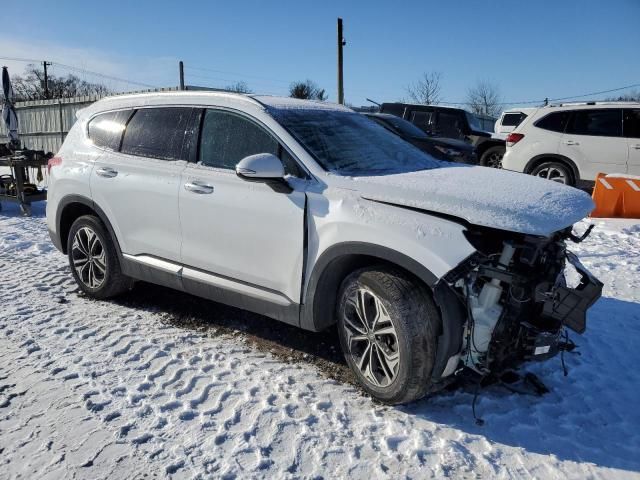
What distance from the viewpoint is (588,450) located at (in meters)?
2.86

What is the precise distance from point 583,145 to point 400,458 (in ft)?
30.1

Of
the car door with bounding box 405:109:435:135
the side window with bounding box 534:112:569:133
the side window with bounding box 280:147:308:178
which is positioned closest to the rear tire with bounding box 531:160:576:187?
the side window with bounding box 534:112:569:133

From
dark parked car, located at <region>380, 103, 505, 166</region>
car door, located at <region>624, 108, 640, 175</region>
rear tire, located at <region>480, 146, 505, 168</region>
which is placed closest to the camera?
car door, located at <region>624, 108, 640, 175</region>

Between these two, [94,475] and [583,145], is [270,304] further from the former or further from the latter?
[583,145]

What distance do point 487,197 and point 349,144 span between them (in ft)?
4.09

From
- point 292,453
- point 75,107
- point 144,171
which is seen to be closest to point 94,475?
point 292,453

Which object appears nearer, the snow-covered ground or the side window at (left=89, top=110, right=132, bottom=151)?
the snow-covered ground

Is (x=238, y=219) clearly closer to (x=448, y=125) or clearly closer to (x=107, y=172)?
(x=107, y=172)

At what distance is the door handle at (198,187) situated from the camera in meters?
3.85

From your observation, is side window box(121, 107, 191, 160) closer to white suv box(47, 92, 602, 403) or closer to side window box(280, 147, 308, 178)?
white suv box(47, 92, 602, 403)

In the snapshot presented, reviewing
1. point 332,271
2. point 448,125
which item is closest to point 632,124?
point 448,125

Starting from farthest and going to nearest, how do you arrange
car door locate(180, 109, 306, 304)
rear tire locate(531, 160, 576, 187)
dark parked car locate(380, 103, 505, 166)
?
dark parked car locate(380, 103, 505, 166), rear tire locate(531, 160, 576, 187), car door locate(180, 109, 306, 304)

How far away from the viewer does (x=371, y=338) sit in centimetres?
321

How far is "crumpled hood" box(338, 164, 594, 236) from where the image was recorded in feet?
9.11
